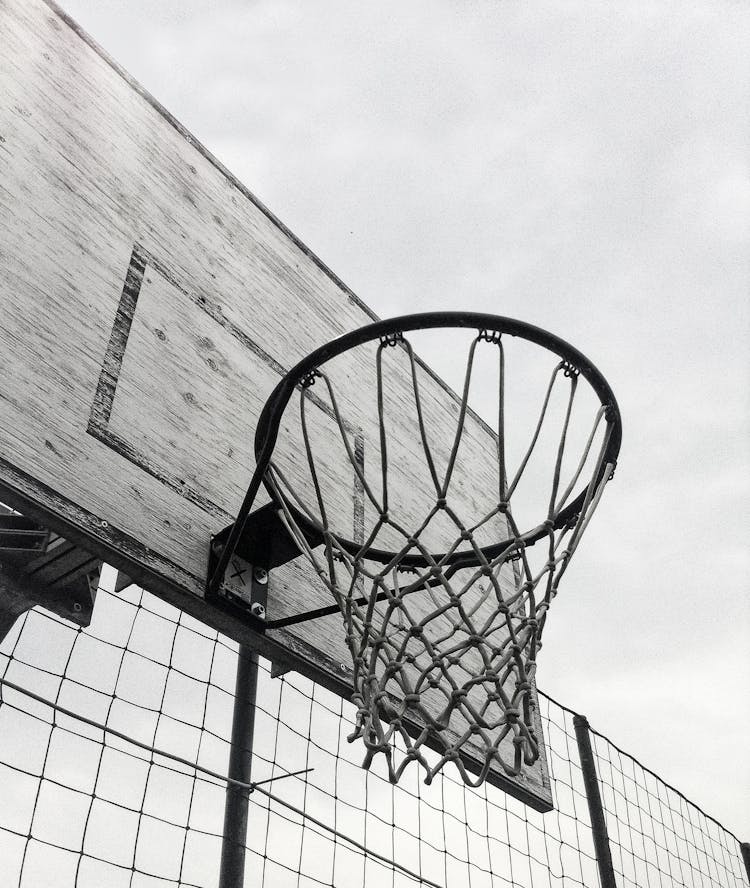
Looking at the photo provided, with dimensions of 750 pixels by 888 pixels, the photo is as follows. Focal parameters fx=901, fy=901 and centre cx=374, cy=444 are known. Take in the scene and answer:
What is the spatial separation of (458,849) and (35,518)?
2.90m

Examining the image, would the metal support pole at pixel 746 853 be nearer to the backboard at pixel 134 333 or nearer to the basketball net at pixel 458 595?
the backboard at pixel 134 333

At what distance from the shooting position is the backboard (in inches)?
91.1

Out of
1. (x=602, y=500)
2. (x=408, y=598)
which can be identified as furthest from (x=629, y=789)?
(x=602, y=500)

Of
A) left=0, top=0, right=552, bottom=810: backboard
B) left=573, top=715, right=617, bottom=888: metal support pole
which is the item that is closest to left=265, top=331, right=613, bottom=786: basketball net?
left=0, top=0, right=552, bottom=810: backboard

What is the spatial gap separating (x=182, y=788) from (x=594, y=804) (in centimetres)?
241

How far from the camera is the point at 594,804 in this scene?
471 centimetres

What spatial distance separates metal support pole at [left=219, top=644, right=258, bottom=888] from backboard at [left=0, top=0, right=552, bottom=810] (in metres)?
0.85

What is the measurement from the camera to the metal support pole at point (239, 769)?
3.42 m

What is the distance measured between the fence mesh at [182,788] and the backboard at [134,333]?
530mm

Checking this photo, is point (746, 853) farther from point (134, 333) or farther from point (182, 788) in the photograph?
point (134, 333)

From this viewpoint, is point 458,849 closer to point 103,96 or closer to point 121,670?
point 121,670

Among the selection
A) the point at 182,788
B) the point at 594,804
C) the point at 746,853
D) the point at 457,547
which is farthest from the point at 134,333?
the point at 746,853

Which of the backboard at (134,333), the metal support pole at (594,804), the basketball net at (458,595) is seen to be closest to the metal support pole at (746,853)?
the metal support pole at (594,804)

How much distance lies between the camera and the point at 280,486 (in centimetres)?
285
